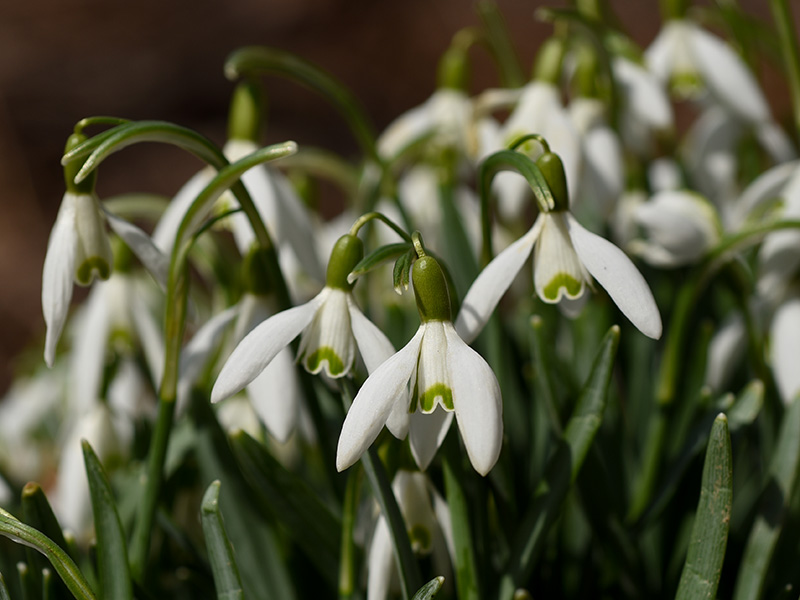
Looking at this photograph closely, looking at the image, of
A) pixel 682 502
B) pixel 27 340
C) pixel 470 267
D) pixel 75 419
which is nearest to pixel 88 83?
pixel 27 340

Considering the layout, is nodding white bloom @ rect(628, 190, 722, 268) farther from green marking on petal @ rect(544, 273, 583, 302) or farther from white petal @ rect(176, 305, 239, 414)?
white petal @ rect(176, 305, 239, 414)

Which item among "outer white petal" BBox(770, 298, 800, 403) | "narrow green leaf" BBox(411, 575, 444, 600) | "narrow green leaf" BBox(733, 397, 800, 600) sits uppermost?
"narrow green leaf" BBox(411, 575, 444, 600)

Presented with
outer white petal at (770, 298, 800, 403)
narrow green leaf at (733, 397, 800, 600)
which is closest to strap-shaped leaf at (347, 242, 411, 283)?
narrow green leaf at (733, 397, 800, 600)

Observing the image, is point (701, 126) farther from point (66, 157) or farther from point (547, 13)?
point (66, 157)

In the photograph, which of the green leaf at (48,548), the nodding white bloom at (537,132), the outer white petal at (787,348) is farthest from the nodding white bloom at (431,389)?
the outer white petal at (787,348)

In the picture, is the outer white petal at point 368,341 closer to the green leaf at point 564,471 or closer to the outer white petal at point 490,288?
the outer white petal at point 490,288
